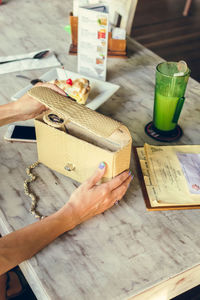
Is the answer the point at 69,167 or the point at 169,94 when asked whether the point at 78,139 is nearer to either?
the point at 69,167

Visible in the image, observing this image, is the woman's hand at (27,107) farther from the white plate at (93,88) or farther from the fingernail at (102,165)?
the fingernail at (102,165)

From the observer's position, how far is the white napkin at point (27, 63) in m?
1.48

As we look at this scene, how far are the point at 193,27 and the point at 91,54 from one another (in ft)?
9.68

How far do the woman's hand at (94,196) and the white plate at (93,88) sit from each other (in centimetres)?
41

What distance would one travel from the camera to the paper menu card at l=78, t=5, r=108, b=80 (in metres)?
1.30

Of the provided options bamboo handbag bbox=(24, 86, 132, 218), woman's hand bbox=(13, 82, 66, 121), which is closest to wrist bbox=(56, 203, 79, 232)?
bamboo handbag bbox=(24, 86, 132, 218)

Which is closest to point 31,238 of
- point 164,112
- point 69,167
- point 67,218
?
point 67,218

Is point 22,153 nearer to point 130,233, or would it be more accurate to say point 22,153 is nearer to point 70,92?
point 70,92

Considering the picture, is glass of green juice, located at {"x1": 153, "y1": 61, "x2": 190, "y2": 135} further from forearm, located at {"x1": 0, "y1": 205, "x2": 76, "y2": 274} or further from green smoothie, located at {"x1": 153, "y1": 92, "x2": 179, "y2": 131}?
forearm, located at {"x1": 0, "y1": 205, "x2": 76, "y2": 274}

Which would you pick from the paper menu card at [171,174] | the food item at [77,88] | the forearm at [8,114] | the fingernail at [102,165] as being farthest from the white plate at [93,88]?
the fingernail at [102,165]

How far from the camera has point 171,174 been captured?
39.9 inches

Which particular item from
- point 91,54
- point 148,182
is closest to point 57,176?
point 148,182

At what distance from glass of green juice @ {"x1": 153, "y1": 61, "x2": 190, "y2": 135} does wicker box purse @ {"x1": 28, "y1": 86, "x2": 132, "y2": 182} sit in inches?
10.4

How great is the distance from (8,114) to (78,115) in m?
0.34
